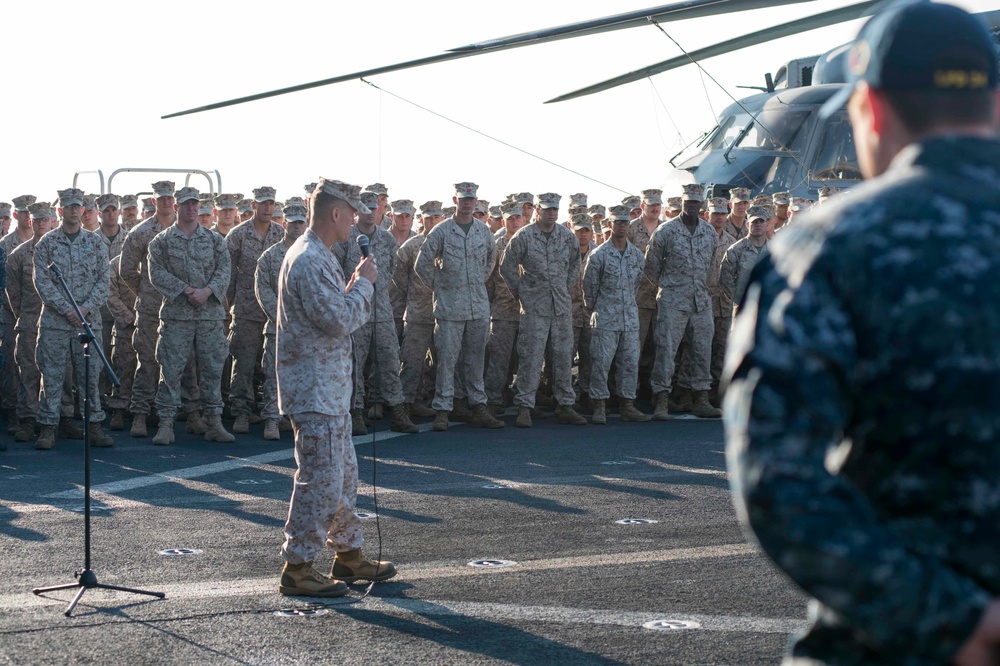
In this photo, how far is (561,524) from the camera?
8.00 meters

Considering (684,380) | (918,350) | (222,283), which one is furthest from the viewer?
(684,380)

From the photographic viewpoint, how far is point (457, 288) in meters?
13.2

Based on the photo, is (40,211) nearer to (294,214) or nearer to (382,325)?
(294,214)

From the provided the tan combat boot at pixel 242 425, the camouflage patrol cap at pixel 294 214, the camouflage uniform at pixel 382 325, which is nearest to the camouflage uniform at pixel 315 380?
the camouflage patrol cap at pixel 294 214

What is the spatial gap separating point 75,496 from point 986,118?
8.34 m

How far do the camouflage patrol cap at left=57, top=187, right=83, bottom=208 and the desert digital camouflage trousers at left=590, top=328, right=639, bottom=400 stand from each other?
5357 millimetres

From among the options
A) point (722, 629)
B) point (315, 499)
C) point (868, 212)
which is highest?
point (868, 212)

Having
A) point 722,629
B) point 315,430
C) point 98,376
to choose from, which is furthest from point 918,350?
point 98,376

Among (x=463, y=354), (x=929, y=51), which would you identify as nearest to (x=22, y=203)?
(x=463, y=354)

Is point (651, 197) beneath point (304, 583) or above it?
above

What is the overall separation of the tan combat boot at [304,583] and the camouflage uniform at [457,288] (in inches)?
265

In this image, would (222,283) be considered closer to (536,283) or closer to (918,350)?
(536,283)

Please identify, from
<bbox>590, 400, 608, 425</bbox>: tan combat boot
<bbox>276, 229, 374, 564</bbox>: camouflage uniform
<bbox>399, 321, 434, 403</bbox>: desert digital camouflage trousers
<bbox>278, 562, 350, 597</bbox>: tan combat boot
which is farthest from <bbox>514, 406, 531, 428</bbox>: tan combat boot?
<bbox>278, 562, 350, 597</bbox>: tan combat boot

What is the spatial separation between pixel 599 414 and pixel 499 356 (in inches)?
50.2
